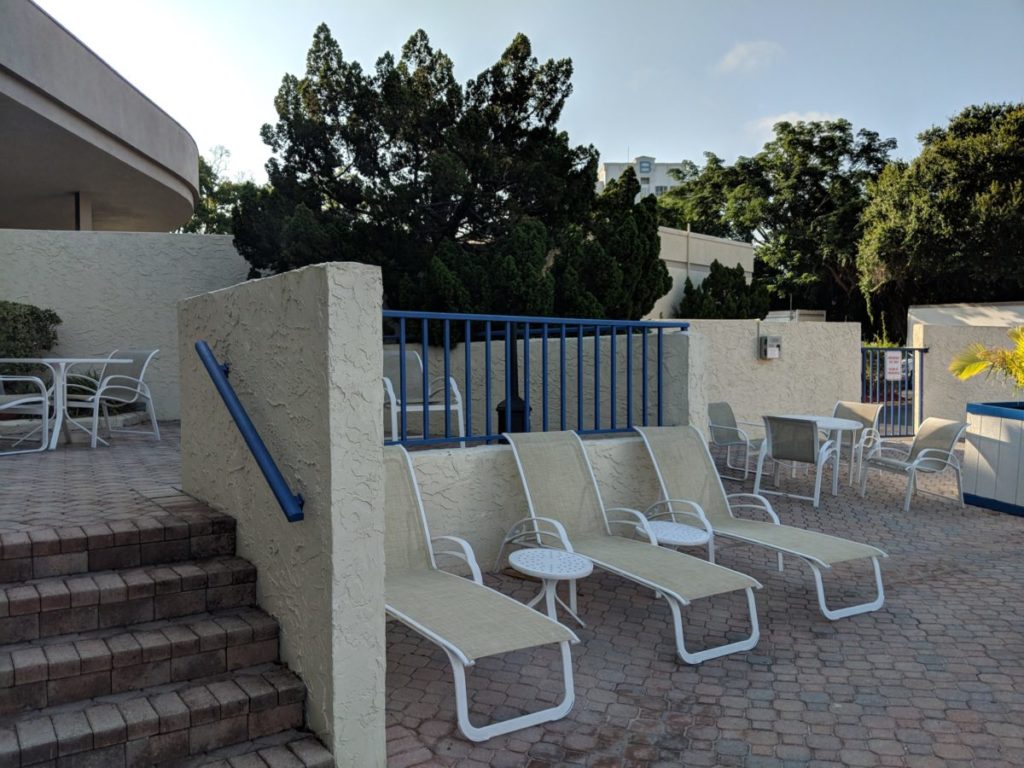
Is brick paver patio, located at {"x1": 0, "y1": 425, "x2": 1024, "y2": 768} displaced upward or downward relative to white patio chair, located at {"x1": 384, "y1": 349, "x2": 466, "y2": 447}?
downward

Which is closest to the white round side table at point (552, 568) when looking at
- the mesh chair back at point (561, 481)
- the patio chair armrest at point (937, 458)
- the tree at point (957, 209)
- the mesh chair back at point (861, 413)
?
the mesh chair back at point (561, 481)

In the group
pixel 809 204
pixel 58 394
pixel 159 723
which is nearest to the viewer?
pixel 159 723

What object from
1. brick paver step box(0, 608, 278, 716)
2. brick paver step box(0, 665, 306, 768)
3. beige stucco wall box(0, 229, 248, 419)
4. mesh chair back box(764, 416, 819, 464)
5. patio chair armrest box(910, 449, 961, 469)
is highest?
beige stucco wall box(0, 229, 248, 419)

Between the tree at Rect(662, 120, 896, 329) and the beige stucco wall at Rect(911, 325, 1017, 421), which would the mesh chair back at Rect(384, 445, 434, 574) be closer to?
the beige stucco wall at Rect(911, 325, 1017, 421)

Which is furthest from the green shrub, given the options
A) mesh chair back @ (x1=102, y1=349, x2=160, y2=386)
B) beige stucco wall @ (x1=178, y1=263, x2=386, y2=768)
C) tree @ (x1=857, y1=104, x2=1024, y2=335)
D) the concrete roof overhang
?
tree @ (x1=857, y1=104, x2=1024, y2=335)

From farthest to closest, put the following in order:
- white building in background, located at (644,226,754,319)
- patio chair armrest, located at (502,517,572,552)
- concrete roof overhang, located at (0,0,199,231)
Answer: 1. white building in background, located at (644,226,754,319)
2. concrete roof overhang, located at (0,0,199,231)
3. patio chair armrest, located at (502,517,572,552)

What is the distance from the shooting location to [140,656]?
2648mm

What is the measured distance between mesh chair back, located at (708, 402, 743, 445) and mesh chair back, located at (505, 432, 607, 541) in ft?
11.0

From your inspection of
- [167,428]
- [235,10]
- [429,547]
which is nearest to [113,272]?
[167,428]

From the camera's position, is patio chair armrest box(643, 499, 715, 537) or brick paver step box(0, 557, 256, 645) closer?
brick paver step box(0, 557, 256, 645)

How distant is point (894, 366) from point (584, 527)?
8.47m

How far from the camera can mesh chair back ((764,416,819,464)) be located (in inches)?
267

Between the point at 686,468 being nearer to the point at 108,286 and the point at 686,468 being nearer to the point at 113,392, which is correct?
the point at 113,392

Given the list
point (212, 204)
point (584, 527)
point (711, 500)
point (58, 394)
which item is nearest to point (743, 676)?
point (584, 527)
